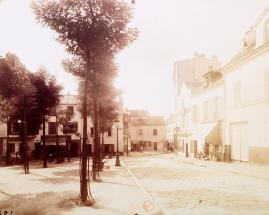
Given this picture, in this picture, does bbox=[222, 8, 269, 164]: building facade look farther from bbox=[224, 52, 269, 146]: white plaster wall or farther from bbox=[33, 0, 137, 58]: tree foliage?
bbox=[33, 0, 137, 58]: tree foliage

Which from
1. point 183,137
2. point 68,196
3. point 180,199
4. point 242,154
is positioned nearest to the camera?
point 180,199

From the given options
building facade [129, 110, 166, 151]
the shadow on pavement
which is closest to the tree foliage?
the shadow on pavement

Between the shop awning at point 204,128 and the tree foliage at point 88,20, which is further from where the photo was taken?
the shop awning at point 204,128

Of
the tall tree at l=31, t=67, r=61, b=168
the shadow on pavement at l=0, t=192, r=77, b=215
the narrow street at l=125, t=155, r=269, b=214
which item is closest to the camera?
the narrow street at l=125, t=155, r=269, b=214

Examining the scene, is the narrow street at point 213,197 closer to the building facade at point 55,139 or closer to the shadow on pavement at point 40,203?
the shadow on pavement at point 40,203

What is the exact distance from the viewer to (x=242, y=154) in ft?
94.7

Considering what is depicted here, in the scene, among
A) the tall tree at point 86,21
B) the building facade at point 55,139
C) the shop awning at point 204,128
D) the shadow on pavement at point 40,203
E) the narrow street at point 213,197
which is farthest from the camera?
the building facade at point 55,139

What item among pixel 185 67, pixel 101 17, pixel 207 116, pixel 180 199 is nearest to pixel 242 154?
pixel 207 116

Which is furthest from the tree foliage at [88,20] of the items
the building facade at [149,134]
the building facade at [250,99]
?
the building facade at [149,134]

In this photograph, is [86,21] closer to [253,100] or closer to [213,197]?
[213,197]

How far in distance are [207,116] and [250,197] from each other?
85.5ft

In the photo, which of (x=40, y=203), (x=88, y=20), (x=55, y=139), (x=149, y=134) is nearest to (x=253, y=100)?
(x=88, y=20)

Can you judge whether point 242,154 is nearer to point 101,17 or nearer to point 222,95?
point 222,95

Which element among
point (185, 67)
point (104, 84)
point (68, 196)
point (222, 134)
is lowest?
point (68, 196)
